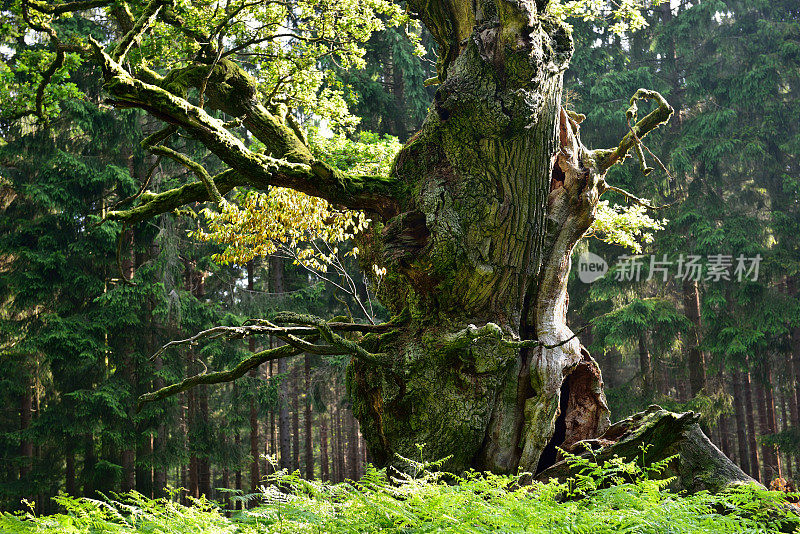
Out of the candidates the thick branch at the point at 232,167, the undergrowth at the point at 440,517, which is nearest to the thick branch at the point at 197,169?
the thick branch at the point at 232,167

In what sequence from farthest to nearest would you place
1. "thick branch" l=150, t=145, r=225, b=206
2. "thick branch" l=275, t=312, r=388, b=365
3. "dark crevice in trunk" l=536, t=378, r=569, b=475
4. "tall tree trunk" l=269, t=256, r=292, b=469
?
"tall tree trunk" l=269, t=256, r=292, b=469
"dark crevice in trunk" l=536, t=378, r=569, b=475
"thick branch" l=275, t=312, r=388, b=365
"thick branch" l=150, t=145, r=225, b=206

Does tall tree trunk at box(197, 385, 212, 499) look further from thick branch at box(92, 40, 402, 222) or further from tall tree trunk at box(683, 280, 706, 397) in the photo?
tall tree trunk at box(683, 280, 706, 397)

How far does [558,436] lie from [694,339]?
1305cm

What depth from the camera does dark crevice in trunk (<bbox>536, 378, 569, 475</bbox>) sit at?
5609 millimetres

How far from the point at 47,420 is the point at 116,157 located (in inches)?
278

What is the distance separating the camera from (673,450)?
532 cm

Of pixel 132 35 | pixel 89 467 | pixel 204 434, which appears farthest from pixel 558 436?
pixel 89 467

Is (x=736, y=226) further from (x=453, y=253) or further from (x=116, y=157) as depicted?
(x=116, y=157)

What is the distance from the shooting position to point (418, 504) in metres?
2.81

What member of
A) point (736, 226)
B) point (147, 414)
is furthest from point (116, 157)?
point (736, 226)

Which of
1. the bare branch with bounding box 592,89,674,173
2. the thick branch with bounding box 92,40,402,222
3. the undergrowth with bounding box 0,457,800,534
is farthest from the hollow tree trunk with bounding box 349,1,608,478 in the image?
the undergrowth with bounding box 0,457,800,534

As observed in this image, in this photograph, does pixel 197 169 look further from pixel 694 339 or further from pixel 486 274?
pixel 694 339

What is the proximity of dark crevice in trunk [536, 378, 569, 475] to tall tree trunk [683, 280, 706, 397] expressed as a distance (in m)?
11.9

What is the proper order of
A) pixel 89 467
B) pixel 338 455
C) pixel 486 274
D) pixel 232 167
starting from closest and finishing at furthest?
pixel 232 167 → pixel 486 274 → pixel 89 467 → pixel 338 455
